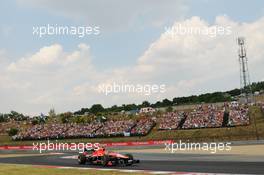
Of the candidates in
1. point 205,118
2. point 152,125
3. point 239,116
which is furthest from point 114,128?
point 239,116

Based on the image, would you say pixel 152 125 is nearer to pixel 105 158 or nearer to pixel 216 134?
pixel 216 134

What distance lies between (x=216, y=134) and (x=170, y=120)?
12251 mm

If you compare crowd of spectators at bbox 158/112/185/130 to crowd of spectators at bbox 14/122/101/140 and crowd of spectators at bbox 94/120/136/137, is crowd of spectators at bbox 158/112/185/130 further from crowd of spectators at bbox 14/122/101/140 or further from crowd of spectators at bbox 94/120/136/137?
crowd of spectators at bbox 14/122/101/140

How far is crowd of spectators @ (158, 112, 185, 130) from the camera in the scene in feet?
189

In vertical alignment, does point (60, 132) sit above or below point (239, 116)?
below

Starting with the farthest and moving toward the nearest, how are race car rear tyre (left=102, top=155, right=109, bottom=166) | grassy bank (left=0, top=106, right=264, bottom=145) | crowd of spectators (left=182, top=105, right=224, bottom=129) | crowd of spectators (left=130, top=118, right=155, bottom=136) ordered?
crowd of spectators (left=130, top=118, right=155, bottom=136)
crowd of spectators (left=182, top=105, right=224, bottom=129)
grassy bank (left=0, top=106, right=264, bottom=145)
race car rear tyre (left=102, top=155, right=109, bottom=166)

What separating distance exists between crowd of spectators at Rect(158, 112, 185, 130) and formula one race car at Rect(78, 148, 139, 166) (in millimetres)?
31360

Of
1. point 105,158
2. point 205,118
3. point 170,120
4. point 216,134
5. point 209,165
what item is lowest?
point 209,165

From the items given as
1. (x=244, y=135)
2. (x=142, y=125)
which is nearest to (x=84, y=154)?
(x=244, y=135)

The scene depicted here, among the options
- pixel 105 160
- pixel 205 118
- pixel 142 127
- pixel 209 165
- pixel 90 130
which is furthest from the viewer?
pixel 90 130

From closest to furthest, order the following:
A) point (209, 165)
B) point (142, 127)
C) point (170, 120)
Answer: point (209, 165)
point (142, 127)
point (170, 120)

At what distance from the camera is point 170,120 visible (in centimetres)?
6088

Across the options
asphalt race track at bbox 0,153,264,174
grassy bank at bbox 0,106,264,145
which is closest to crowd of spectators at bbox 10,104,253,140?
grassy bank at bbox 0,106,264,145

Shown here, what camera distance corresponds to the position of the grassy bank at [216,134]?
45.8m
